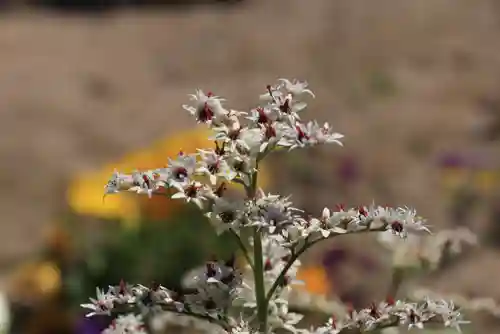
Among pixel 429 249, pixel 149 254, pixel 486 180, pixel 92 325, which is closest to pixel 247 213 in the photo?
pixel 429 249

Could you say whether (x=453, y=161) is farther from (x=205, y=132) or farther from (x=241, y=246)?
(x=241, y=246)

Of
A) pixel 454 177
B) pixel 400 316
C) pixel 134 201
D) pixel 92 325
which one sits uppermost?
pixel 454 177

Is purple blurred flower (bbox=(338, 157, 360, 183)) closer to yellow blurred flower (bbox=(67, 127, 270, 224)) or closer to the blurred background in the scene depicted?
the blurred background

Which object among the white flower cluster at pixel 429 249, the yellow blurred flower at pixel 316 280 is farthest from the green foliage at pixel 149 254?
the white flower cluster at pixel 429 249

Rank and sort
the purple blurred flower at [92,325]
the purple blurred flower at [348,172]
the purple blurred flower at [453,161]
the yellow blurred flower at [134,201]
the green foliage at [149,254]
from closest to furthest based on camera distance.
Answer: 1. the purple blurred flower at [92,325]
2. the green foliage at [149,254]
3. the yellow blurred flower at [134,201]
4. the purple blurred flower at [453,161]
5. the purple blurred flower at [348,172]

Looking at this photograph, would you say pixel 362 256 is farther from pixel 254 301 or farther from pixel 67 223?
pixel 254 301

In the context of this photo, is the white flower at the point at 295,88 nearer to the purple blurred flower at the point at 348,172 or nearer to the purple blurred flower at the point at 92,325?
the purple blurred flower at the point at 92,325
